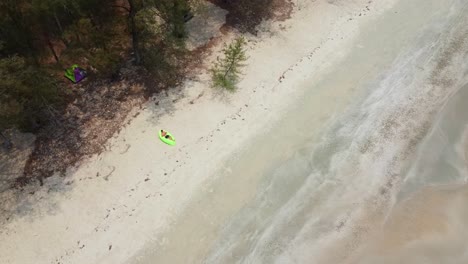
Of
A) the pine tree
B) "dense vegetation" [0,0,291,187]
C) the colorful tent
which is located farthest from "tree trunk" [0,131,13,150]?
the pine tree

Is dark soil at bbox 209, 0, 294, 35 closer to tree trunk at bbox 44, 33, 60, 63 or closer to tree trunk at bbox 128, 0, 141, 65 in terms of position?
tree trunk at bbox 128, 0, 141, 65

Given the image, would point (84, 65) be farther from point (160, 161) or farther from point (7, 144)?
point (160, 161)

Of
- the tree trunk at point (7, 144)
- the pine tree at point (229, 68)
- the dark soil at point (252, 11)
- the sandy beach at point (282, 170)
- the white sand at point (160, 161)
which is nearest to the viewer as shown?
the white sand at point (160, 161)

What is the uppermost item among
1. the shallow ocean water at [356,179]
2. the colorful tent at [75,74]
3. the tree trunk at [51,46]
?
the tree trunk at [51,46]

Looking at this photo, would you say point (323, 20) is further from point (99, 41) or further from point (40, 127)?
point (40, 127)

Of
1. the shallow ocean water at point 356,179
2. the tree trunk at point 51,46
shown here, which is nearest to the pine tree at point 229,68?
the shallow ocean water at point 356,179

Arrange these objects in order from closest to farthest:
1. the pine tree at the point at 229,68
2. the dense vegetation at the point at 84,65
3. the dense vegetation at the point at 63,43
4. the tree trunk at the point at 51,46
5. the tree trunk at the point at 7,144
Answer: the dense vegetation at the point at 63,43 < the dense vegetation at the point at 84,65 < the tree trunk at the point at 7,144 < the tree trunk at the point at 51,46 < the pine tree at the point at 229,68

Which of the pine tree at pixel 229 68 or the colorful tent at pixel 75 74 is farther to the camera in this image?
the pine tree at pixel 229 68

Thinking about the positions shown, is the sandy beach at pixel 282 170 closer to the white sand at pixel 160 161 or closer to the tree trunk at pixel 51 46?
the white sand at pixel 160 161
